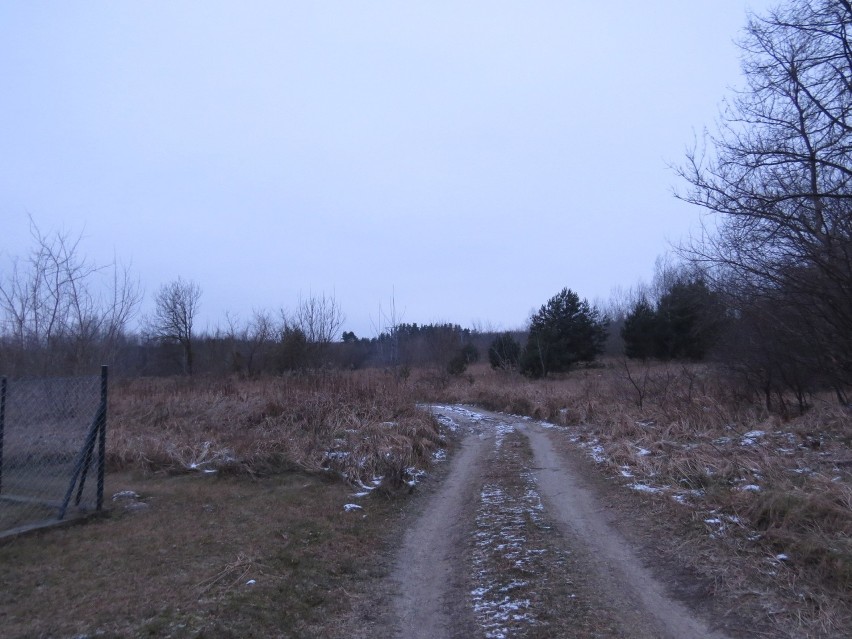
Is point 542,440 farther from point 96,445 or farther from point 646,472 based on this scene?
point 96,445

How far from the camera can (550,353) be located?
39.6 meters

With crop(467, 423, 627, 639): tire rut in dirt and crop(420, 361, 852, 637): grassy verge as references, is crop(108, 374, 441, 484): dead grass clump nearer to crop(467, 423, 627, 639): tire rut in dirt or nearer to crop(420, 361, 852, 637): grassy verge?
crop(467, 423, 627, 639): tire rut in dirt

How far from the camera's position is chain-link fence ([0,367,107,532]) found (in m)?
8.81

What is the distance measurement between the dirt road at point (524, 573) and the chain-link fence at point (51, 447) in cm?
463

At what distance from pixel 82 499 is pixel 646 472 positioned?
29.8 feet

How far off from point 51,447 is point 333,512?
422 centimetres

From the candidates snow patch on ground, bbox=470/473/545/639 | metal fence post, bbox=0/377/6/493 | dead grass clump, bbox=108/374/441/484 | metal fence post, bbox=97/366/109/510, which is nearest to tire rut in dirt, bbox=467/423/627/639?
snow patch on ground, bbox=470/473/545/639

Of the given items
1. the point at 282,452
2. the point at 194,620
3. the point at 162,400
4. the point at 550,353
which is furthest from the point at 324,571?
the point at 550,353

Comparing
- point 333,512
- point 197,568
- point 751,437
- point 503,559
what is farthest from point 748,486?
point 197,568

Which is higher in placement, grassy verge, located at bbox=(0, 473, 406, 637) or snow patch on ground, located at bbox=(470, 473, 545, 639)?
grassy verge, located at bbox=(0, 473, 406, 637)

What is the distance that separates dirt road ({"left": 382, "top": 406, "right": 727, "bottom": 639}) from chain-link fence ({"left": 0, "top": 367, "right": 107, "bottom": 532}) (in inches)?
182

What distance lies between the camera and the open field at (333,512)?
554 centimetres

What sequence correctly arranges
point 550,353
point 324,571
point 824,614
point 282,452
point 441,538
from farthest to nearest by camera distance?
1. point 550,353
2. point 282,452
3. point 441,538
4. point 324,571
5. point 824,614

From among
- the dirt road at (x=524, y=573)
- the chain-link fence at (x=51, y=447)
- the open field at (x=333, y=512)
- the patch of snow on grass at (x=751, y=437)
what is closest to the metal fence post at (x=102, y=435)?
the chain-link fence at (x=51, y=447)
